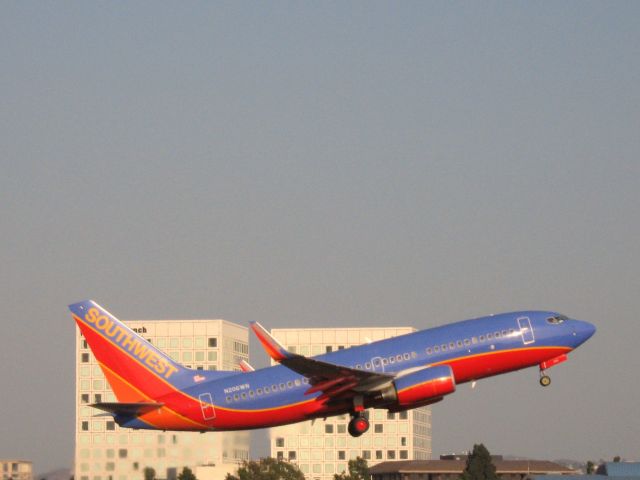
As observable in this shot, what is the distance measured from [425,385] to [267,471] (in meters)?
38.1

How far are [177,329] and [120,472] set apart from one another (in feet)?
266

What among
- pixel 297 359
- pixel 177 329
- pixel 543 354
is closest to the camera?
pixel 297 359

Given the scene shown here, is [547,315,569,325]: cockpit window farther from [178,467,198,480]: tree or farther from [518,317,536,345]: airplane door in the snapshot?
[178,467,198,480]: tree

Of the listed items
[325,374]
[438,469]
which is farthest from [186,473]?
[438,469]

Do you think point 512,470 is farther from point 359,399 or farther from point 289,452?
point 359,399

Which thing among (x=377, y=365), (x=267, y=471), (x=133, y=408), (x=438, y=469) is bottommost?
(x=438, y=469)

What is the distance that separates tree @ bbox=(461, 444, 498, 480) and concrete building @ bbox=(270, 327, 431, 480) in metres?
20.7

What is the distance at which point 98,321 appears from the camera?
6800 centimetres

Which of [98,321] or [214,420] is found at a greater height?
[98,321]

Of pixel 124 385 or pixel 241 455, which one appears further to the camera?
pixel 241 455

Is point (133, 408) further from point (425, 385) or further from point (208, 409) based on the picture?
point (425, 385)

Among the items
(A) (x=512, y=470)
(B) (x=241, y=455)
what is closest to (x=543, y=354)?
(B) (x=241, y=455)

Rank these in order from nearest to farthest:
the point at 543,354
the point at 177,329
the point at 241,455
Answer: the point at 543,354 < the point at 241,455 < the point at 177,329

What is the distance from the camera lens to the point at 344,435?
156 m
